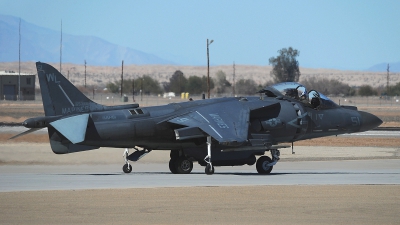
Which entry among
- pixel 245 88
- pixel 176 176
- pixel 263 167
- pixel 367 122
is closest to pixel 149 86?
pixel 245 88

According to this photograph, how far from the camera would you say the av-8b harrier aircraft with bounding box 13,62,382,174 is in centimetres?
2305

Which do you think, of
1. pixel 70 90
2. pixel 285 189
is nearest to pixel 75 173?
pixel 70 90

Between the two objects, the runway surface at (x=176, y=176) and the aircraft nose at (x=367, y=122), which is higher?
the aircraft nose at (x=367, y=122)

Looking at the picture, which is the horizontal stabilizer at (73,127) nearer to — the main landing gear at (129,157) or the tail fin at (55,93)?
the tail fin at (55,93)

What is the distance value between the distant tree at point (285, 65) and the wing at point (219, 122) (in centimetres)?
10959

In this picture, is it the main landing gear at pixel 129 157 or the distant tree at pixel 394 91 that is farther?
the distant tree at pixel 394 91

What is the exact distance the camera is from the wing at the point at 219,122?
23.5 m

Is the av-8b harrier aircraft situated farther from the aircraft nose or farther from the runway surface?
the aircraft nose

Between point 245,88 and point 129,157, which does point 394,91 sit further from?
point 129,157

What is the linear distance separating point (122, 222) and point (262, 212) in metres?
3.08

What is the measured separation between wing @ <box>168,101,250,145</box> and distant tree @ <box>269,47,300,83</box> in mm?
109588

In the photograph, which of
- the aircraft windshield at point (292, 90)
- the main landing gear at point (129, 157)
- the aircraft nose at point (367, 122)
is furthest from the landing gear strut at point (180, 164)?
the aircraft nose at point (367, 122)

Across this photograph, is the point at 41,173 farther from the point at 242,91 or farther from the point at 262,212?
the point at 242,91

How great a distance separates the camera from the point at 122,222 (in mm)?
14438
